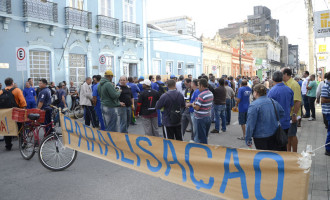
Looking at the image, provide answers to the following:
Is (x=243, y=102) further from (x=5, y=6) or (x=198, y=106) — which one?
(x=5, y=6)

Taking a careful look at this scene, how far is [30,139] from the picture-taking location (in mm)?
6367

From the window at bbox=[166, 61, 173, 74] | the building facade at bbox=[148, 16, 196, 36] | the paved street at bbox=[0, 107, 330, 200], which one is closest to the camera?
the paved street at bbox=[0, 107, 330, 200]

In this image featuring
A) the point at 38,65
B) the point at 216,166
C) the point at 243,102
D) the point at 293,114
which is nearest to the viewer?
the point at 216,166

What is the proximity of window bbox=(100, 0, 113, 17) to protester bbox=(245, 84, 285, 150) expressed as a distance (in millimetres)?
16449

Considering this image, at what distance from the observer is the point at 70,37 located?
16.6m

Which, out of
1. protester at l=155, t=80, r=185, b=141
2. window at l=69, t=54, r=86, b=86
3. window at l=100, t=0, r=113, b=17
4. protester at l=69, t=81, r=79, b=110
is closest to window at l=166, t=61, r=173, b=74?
window at l=100, t=0, r=113, b=17

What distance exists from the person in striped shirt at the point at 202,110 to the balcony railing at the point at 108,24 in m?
13.5

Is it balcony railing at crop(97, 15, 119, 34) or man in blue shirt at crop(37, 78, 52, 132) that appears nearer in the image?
man in blue shirt at crop(37, 78, 52, 132)

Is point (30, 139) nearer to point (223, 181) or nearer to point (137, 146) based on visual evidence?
point (137, 146)

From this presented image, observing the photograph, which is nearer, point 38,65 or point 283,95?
point 283,95

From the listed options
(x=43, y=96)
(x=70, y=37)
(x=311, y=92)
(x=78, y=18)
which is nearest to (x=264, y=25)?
Answer: (x=78, y=18)

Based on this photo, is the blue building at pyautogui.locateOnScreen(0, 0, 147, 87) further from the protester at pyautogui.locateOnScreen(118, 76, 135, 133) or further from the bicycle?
Answer: the bicycle

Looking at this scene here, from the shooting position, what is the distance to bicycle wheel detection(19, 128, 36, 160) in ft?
20.9

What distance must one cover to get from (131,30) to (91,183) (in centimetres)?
1735
